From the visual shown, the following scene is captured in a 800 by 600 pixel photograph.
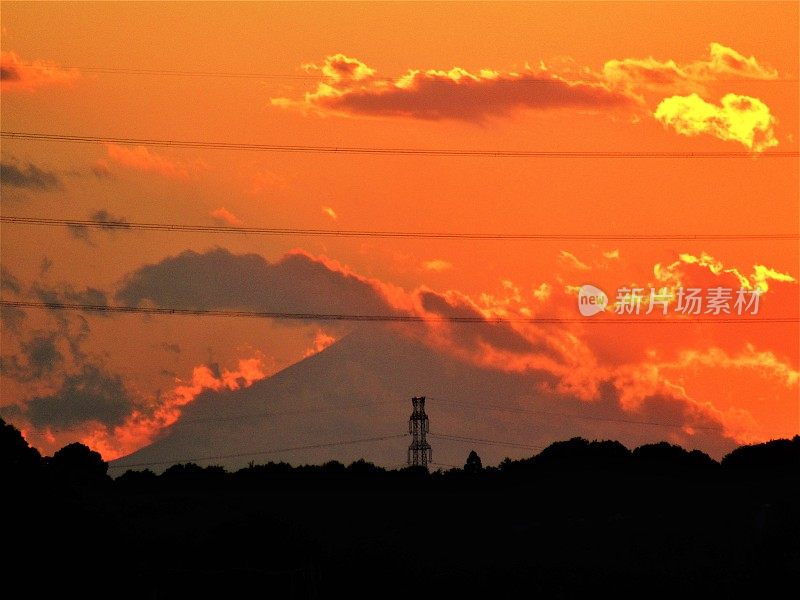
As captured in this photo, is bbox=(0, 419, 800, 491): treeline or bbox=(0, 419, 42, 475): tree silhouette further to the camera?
bbox=(0, 419, 800, 491): treeline

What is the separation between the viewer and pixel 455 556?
292 ft

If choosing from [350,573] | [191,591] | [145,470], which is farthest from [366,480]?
[191,591]

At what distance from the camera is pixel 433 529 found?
101m

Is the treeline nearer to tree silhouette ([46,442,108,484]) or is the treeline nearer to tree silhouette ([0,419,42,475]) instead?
tree silhouette ([46,442,108,484])

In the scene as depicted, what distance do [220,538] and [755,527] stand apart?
31.7 m

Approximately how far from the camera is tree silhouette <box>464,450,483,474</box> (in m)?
138

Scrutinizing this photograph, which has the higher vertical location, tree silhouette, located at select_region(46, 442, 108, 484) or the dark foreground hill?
tree silhouette, located at select_region(46, 442, 108, 484)

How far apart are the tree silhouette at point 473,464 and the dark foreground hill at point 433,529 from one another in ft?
6.27

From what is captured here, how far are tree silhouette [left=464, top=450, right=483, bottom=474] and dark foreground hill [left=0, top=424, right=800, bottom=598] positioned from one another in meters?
1.91

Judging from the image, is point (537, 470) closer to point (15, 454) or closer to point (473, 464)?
point (473, 464)

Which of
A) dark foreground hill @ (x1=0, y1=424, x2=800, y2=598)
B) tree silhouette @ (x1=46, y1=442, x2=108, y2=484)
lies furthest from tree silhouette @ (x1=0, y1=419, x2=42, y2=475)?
tree silhouette @ (x1=46, y1=442, x2=108, y2=484)

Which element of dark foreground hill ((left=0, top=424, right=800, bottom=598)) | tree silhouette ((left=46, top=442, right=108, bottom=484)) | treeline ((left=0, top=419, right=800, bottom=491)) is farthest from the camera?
tree silhouette ((left=46, top=442, right=108, bottom=484))

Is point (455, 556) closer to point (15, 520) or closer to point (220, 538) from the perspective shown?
point (220, 538)

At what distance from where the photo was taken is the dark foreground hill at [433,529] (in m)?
63.3
